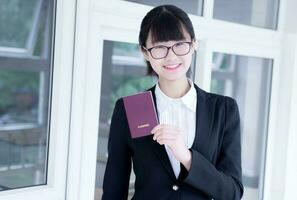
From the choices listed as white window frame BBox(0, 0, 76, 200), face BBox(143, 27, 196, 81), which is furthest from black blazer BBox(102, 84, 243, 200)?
white window frame BBox(0, 0, 76, 200)

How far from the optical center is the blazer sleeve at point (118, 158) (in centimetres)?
121

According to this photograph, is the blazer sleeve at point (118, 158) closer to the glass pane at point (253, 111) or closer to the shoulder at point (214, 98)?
the shoulder at point (214, 98)

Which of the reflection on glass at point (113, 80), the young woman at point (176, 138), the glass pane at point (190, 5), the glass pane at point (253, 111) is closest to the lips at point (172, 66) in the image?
the young woman at point (176, 138)

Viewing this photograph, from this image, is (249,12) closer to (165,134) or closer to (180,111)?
(180,111)

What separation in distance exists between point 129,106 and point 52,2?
833 mm

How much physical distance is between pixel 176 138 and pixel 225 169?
0.65 ft

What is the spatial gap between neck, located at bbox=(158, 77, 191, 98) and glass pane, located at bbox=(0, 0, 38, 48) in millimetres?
764

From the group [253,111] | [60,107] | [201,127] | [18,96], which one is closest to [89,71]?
[60,107]

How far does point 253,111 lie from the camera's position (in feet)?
9.84

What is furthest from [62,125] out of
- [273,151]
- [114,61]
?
[273,151]

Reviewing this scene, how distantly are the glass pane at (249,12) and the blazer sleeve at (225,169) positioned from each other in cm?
145

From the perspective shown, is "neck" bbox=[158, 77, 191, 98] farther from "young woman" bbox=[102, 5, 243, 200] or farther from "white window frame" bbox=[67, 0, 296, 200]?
"white window frame" bbox=[67, 0, 296, 200]

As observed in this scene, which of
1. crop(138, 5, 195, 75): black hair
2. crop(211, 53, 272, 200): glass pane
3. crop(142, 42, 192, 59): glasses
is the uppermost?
crop(138, 5, 195, 75): black hair

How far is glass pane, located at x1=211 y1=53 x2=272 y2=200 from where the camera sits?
9.57 feet
